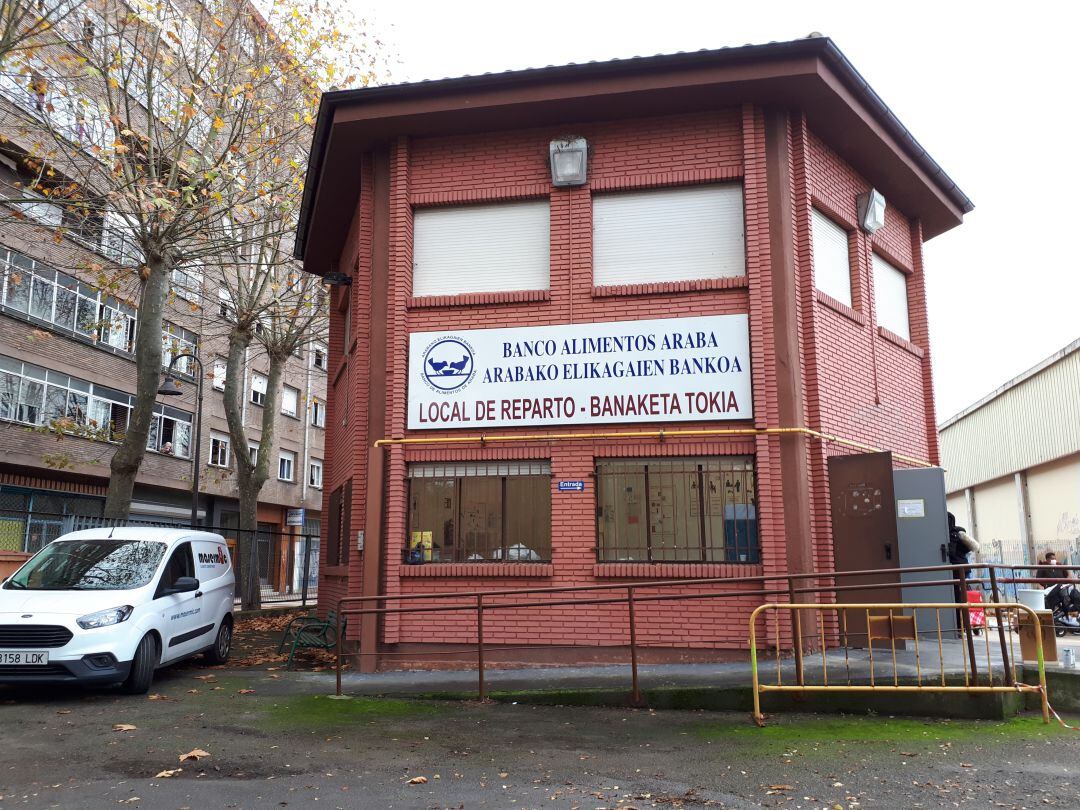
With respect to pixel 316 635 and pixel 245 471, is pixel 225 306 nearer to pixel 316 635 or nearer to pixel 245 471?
pixel 245 471

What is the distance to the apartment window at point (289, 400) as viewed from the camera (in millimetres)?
38000

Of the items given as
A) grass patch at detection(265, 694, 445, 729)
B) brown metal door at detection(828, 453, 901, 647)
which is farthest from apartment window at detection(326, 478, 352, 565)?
brown metal door at detection(828, 453, 901, 647)

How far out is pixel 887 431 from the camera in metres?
12.7

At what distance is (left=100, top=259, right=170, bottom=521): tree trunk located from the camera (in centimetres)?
1534

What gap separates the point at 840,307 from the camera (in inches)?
466

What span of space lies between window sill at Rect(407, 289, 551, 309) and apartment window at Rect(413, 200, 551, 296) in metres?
0.17

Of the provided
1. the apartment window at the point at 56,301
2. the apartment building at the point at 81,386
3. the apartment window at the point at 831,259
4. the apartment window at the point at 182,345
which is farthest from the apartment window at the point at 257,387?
the apartment window at the point at 831,259

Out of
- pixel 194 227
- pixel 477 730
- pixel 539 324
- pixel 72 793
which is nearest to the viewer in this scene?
pixel 72 793

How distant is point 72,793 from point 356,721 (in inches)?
102

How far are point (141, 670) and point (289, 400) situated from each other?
30511 millimetres

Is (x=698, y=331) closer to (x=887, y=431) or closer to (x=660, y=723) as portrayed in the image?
(x=887, y=431)

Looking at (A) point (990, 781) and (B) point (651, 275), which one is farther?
(B) point (651, 275)

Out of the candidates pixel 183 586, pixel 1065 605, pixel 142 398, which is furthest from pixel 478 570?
pixel 1065 605

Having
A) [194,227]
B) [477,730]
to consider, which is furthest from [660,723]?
[194,227]
